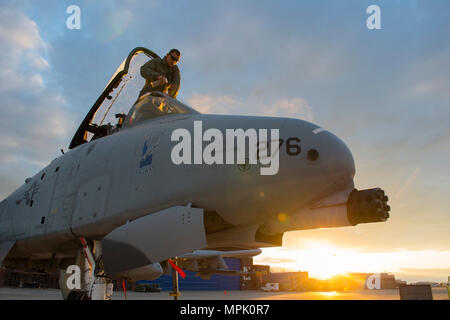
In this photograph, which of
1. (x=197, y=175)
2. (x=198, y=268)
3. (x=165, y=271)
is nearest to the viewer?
(x=197, y=175)

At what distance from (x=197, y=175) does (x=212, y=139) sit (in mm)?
449

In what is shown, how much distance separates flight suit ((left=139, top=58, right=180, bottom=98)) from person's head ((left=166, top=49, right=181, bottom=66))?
9 centimetres

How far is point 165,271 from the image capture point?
8.64 metres

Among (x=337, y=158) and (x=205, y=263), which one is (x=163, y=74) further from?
(x=205, y=263)

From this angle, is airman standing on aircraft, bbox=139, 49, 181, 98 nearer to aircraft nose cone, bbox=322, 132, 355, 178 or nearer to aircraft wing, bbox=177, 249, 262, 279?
aircraft nose cone, bbox=322, 132, 355, 178

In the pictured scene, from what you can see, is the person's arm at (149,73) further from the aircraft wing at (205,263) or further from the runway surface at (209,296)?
the runway surface at (209,296)
